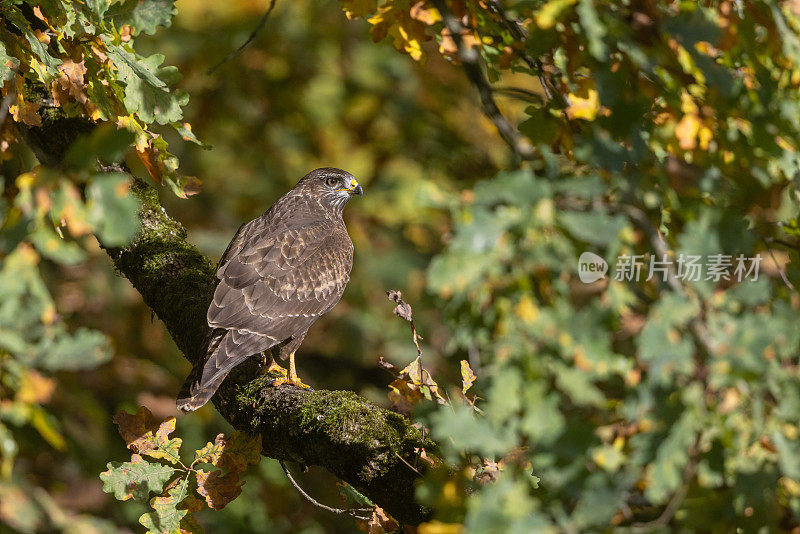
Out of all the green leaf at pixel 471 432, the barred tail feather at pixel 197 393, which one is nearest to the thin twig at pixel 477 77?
the green leaf at pixel 471 432

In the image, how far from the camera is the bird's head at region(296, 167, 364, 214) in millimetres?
5285

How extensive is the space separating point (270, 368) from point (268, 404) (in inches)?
30.2

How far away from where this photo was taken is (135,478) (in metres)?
2.90

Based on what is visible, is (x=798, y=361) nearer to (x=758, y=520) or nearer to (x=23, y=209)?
(x=758, y=520)

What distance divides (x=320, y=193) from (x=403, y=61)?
564cm

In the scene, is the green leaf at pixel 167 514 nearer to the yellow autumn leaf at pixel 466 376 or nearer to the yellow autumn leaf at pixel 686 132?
the yellow autumn leaf at pixel 466 376

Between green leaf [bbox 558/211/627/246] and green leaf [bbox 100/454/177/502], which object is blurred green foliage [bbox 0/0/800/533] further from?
green leaf [bbox 100/454/177/502]

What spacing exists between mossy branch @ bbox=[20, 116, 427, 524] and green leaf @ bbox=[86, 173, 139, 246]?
1559 millimetres

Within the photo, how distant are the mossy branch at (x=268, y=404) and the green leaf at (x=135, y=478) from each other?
513 millimetres

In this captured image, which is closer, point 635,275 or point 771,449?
point 771,449

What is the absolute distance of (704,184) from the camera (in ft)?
6.82

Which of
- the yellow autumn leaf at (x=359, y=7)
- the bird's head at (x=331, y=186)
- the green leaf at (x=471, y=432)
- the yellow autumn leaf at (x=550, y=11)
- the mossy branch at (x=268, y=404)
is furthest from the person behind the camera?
the bird's head at (x=331, y=186)

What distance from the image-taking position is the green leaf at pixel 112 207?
1516 millimetres

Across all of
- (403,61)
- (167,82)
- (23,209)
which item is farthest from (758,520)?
(403,61)
